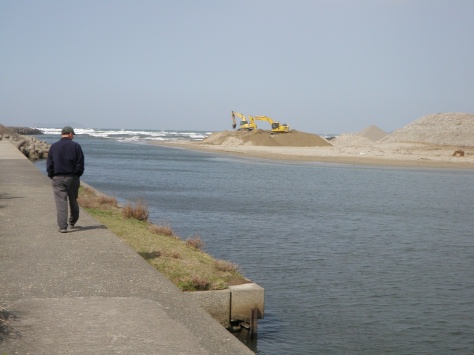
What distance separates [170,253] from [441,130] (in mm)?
93178

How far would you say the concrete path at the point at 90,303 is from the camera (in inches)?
254

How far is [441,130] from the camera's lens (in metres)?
99.7

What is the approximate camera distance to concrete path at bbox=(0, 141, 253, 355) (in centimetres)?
645

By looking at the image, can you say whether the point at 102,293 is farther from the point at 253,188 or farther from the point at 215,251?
the point at 253,188

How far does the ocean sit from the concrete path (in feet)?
7.14

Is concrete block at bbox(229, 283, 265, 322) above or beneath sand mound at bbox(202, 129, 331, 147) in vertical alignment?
beneath

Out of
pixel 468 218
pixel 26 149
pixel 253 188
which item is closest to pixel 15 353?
pixel 468 218

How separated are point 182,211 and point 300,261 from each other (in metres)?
→ 8.39

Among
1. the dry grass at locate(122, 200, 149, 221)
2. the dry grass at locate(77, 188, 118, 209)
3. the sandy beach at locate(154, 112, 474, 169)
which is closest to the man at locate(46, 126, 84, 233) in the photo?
the dry grass at locate(122, 200, 149, 221)

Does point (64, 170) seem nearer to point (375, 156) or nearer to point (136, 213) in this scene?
point (136, 213)

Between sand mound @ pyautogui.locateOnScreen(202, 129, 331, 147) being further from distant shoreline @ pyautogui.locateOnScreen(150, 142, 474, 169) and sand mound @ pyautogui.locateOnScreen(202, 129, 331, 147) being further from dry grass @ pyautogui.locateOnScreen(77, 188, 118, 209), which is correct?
dry grass @ pyautogui.locateOnScreen(77, 188, 118, 209)

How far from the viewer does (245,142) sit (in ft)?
303

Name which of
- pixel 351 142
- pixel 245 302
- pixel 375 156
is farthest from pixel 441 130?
pixel 245 302

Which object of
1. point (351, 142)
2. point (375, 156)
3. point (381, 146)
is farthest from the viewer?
point (351, 142)
